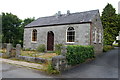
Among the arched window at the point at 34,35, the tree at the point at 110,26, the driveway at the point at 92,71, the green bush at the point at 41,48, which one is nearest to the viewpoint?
the driveway at the point at 92,71

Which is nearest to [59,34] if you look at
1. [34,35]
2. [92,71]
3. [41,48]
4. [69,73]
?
[41,48]

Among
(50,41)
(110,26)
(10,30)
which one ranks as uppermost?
(110,26)

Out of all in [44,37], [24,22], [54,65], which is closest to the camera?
[54,65]

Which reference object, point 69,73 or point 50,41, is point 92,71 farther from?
point 50,41

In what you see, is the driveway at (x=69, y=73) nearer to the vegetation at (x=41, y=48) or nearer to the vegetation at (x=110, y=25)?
the vegetation at (x=41, y=48)

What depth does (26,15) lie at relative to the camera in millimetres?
35281

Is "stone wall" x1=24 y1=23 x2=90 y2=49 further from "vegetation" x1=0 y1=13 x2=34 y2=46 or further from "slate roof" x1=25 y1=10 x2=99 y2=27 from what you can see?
"vegetation" x1=0 y1=13 x2=34 y2=46

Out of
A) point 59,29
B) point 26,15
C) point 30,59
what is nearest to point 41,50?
point 59,29

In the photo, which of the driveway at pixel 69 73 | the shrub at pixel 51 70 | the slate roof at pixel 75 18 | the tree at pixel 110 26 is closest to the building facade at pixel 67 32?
the slate roof at pixel 75 18

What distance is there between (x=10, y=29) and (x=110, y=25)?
24.6 metres

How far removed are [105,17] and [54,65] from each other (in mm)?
24933

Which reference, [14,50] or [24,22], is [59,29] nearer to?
[14,50]

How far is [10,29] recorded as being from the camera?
79.1 ft

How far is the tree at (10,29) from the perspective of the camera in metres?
23.4
